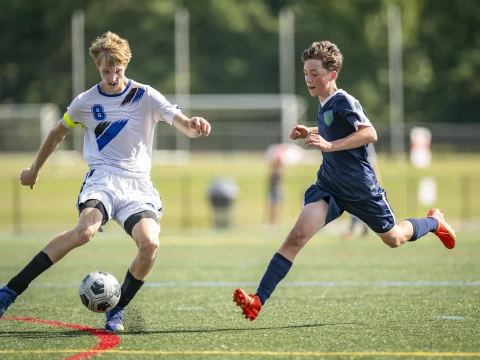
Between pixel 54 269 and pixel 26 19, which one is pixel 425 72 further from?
pixel 54 269

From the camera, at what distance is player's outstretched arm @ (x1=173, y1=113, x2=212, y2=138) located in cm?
637

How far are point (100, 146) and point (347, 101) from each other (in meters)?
1.84

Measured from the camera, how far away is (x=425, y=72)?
148ft

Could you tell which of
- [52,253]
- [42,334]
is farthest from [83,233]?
[42,334]

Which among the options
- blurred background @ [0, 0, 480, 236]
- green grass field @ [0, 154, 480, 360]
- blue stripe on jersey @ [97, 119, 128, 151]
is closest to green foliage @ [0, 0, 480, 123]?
blurred background @ [0, 0, 480, 236]

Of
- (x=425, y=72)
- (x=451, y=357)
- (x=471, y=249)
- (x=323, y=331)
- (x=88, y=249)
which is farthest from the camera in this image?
(x=425, y=72)

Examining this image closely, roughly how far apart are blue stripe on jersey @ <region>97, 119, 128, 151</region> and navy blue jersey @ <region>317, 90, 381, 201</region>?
4.88ft

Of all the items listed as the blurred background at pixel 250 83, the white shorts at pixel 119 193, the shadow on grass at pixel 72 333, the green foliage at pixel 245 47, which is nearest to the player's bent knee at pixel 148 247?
the white shorts at pixel 119 193

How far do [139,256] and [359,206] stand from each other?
1.66m

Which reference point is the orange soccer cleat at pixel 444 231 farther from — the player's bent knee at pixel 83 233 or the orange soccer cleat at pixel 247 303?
the player's bent knee at pixel 83 233

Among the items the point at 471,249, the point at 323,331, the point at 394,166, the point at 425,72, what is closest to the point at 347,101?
the point at 323,331

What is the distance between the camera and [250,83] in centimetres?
4294

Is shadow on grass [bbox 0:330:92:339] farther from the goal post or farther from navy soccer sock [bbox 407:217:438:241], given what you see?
the goal post

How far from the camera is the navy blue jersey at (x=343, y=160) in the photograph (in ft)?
21.1
